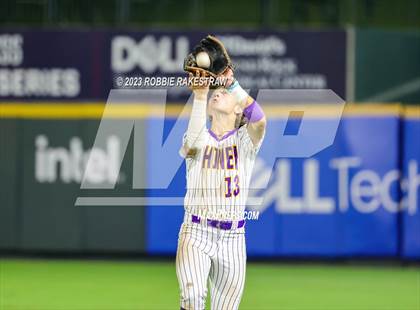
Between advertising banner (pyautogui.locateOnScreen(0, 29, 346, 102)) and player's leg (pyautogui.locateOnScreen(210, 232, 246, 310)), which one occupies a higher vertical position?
advertising banner (pyautogui.locateOnScreen(0, 29, 346, 102))

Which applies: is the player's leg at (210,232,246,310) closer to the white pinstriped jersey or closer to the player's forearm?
the white pinstriped jersey

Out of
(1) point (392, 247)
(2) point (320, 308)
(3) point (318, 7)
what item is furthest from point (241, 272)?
(3) point (318, 7)

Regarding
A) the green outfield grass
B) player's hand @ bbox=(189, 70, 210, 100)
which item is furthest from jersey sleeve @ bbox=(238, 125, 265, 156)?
the green outfield grass

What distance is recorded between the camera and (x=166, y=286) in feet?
37.0

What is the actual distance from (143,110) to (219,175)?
7.40 m

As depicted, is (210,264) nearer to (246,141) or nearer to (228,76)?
(246,141)

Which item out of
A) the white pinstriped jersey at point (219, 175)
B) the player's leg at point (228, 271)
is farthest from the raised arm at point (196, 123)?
the player's leg at point (228, 271)

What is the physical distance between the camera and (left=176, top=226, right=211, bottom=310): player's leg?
620 cm

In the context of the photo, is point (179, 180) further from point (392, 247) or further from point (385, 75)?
point (385, 75)

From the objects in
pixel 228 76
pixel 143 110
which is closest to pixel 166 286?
pixel 143 110

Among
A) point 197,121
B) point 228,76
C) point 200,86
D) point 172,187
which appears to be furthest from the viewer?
point 172,187

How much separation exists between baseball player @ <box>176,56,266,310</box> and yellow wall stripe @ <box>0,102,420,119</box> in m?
6.80

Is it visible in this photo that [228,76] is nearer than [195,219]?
Yes

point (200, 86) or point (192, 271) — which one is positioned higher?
point (200, 86)
